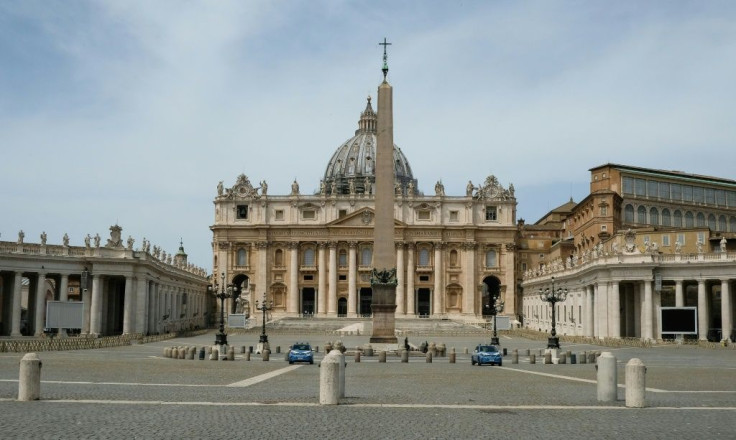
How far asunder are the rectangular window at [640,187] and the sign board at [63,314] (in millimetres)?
65318

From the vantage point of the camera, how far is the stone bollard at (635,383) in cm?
1756

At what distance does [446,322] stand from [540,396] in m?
78.4

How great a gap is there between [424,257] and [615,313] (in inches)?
2092

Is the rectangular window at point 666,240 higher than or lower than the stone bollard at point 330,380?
higher

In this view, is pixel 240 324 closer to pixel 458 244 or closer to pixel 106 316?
pixel 106 316

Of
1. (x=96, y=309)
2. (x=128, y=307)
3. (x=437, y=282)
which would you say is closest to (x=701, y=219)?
(x=437, y=282)

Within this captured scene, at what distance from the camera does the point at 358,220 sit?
114 meters

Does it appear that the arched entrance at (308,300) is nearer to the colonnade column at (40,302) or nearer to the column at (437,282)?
the column at (437,282)

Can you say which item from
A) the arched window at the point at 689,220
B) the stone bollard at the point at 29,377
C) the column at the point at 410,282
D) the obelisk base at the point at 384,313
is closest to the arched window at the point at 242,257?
the column at the point at 410,282

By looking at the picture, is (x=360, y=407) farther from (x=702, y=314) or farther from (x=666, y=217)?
(x=666, y=217)

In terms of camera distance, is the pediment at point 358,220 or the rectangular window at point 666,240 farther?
the pediment at point 358,220

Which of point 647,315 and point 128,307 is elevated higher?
point 128,307

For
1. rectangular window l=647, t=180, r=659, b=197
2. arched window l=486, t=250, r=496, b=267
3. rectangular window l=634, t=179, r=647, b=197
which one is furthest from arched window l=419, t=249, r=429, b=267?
rectangular window l=647, t=180, r=659, b=197

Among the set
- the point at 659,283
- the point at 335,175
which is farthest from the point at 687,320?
the point at 335,175
